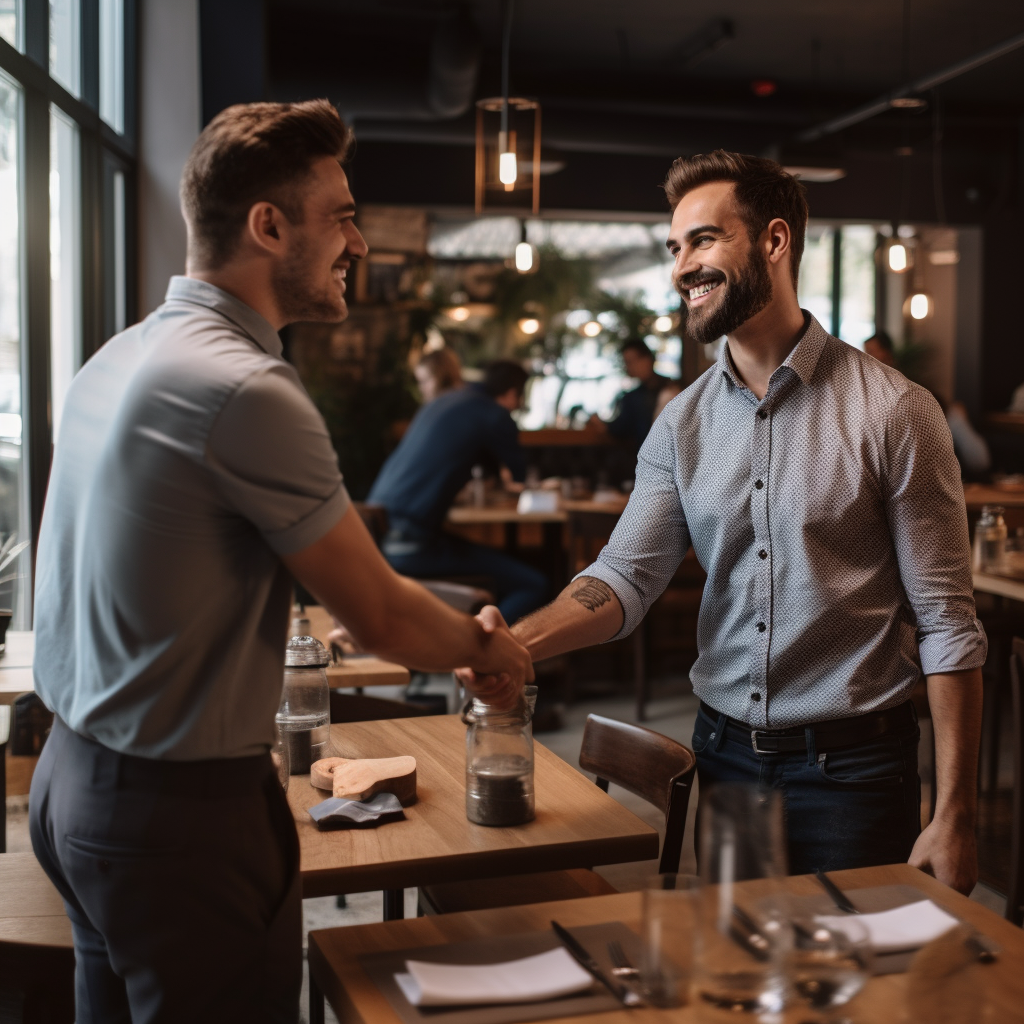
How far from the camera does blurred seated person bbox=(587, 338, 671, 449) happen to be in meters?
8.03

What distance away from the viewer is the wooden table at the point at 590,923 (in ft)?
3.52

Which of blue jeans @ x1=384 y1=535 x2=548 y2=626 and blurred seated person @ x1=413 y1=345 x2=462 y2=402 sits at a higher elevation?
blurred seated person @ x1=413 y1=345 x2=462 y2=402

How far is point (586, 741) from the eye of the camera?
2.37 meters

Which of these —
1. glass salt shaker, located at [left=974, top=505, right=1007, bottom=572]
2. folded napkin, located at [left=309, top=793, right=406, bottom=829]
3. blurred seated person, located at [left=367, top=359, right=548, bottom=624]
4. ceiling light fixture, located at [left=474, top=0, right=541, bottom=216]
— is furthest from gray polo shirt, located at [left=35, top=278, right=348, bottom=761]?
blurred seated person, located at [left=367, top=359, right=548, bottom=624]

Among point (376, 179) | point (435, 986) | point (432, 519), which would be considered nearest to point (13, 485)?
point (432, 519)

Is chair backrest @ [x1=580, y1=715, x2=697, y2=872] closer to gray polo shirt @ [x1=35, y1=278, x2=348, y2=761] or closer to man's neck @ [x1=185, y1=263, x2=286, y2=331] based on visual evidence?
gray polo shirt @ [x1=35, y1=278, x2=348, y2=761]

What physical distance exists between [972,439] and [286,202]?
269 inches

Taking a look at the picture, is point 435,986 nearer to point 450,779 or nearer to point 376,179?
point 450,779

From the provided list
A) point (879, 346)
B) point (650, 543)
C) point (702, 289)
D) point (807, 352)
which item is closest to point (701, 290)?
point (702, 289)

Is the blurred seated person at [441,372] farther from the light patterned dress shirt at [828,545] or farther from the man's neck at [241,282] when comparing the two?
the man's neck at [241,282]

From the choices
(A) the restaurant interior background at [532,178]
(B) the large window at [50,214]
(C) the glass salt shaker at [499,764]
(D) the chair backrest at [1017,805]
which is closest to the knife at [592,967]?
(C) the glass salt shaker at [499,764]

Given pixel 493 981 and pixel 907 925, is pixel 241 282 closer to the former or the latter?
pixel 493 981

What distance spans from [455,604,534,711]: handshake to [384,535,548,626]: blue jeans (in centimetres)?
400

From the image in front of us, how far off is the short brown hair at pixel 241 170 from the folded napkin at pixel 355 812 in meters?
0.88
